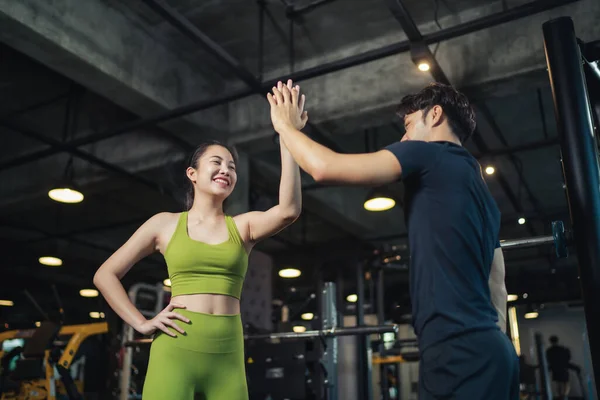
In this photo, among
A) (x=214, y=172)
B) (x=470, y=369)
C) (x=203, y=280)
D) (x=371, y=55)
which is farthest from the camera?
(x=371, y=55)

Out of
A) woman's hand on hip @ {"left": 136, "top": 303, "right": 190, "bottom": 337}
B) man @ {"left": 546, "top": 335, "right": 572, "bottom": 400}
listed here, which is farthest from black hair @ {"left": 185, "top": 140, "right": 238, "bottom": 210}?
man @ {"left": 546, "top": 335, "right": 572, "bottom": 400}

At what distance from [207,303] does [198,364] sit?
0.19m

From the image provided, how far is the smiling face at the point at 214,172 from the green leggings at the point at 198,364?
18.8 inches

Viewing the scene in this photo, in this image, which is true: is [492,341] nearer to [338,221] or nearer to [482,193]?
[482,193]

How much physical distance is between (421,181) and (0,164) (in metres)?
6.77

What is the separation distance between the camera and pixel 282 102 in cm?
152

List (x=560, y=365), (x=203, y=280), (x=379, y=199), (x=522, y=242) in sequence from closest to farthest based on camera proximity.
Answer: (x=203, y=280) < (x=522, y=242) < (x=379, y=199) < (x=560, y=365)

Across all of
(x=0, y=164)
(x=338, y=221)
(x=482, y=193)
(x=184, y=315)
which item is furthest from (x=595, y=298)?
(x=338, y=221)

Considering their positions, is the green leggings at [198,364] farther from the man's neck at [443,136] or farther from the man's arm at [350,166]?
the man's neck at [443,136]

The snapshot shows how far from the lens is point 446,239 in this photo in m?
1.15

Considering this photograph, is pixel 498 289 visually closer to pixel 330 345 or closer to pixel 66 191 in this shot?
pixel 330 345

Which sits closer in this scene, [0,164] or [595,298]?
[595,298]

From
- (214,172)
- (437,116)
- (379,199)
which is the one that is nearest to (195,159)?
(214,172)

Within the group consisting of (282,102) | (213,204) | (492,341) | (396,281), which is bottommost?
(492,341)
